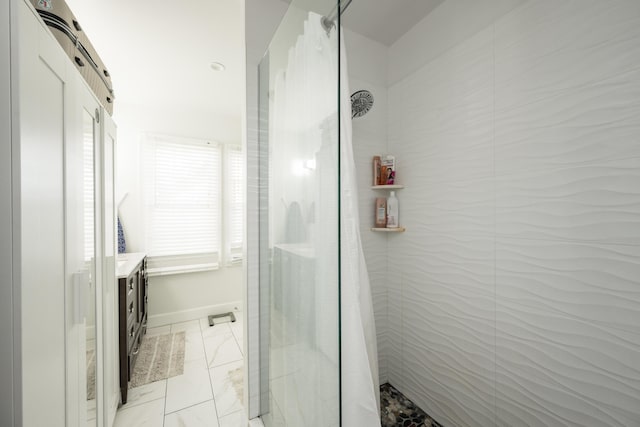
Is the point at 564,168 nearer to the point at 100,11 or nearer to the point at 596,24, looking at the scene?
the point at 596,24

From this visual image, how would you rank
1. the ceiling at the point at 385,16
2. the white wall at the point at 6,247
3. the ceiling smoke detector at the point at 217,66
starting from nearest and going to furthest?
the white wall at the point at 6,247 → the ceiling at the point at 385,16 → the ceiling smoke detector at the point at 217,66

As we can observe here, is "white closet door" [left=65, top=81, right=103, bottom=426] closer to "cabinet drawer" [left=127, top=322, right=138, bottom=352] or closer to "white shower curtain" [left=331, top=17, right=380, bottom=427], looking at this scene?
"cabinet drawer" [left=127, top=322, right=138, bottom=352]

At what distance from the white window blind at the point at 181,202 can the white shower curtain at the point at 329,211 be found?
230 centimetres

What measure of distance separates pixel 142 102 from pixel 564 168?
3407 millimetres

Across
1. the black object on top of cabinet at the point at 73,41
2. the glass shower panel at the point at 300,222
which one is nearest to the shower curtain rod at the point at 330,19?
the glass shower panel at the point at 300,222

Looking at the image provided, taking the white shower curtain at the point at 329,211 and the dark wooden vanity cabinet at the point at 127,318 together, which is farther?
the dark wooden vanity cabinet at the point at 127,318

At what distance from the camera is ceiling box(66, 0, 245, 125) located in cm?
138

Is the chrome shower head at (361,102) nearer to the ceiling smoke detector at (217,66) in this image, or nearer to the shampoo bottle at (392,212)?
the shampoo bottle at (392,212)

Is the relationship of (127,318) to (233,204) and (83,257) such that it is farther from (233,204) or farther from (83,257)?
(233,204)

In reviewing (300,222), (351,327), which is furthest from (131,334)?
(351,327)

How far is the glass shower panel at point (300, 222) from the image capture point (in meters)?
0.68

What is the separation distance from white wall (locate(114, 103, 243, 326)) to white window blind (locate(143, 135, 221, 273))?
10 cm

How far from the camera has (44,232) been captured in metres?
0.62

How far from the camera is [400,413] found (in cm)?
143
